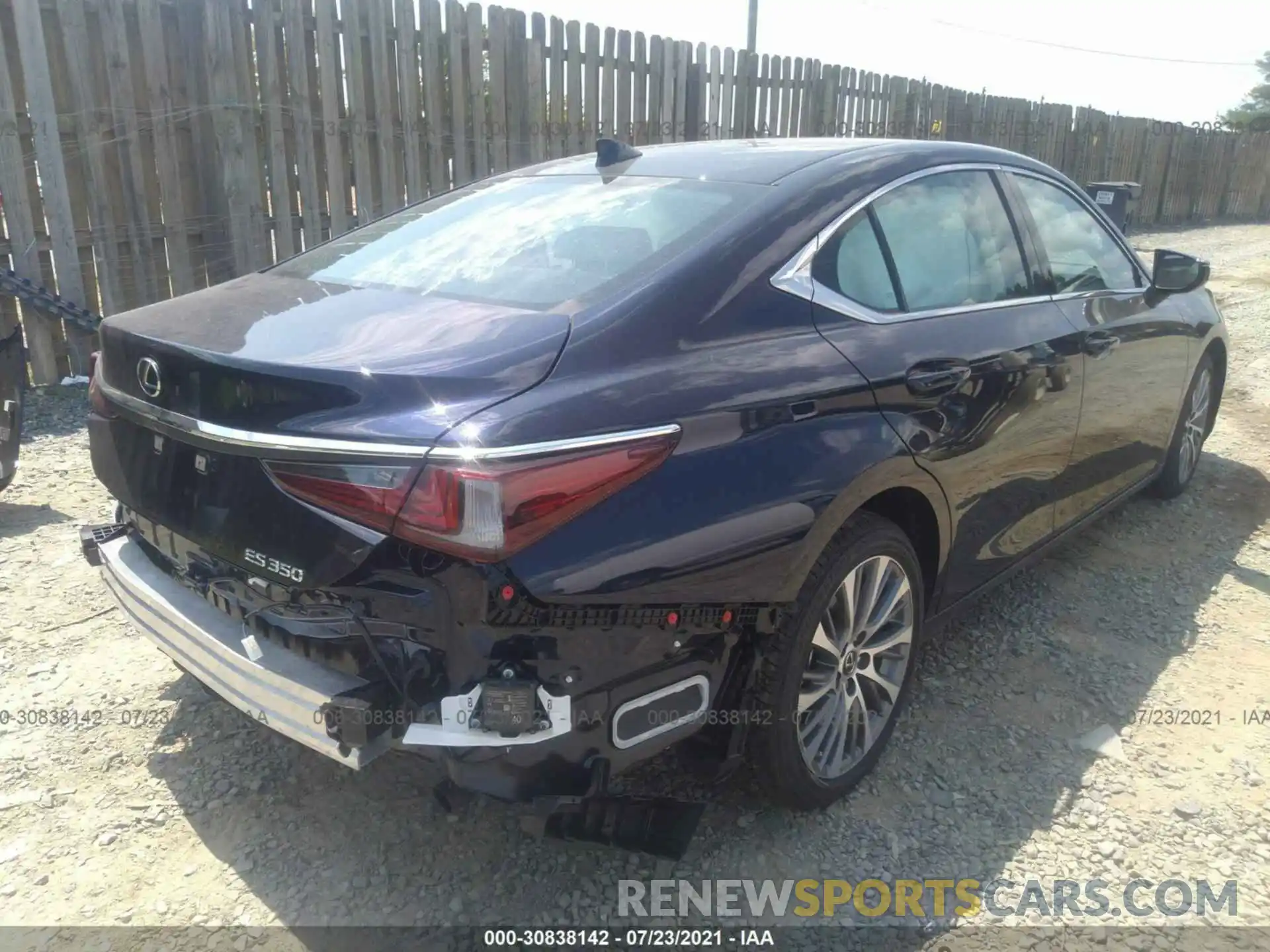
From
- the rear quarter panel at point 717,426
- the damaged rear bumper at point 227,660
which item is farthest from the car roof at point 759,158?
the damaged rear bumper at point 227,660

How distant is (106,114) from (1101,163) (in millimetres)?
18103

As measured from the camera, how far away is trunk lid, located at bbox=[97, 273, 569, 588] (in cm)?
192

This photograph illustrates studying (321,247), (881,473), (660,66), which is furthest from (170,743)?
(660,66)

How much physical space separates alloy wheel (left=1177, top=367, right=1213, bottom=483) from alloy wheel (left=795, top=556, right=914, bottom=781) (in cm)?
293

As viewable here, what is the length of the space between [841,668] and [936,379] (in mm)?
846

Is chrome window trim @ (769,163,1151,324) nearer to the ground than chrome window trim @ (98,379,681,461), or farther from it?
farther from it

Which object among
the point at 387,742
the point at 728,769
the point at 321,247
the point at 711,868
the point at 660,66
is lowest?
the point at 711,868

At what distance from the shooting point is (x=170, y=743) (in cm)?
289

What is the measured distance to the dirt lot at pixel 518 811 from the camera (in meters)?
2.36

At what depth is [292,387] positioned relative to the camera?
198 cm

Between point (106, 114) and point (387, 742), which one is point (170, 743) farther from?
point (106, 114)

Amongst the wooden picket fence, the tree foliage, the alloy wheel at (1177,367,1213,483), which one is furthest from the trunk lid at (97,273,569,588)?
the tree foliage

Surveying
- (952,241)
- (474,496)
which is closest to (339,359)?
(474,496)

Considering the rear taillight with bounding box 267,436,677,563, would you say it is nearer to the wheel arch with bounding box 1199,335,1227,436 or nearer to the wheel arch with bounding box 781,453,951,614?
the wheel arch with bounding box 781,453,951,614
